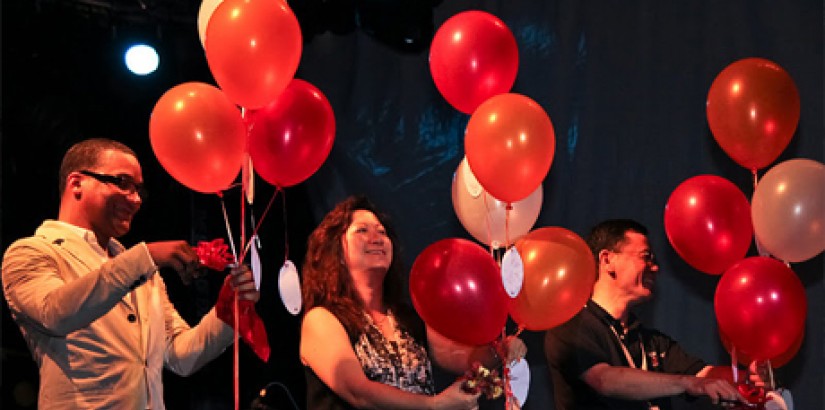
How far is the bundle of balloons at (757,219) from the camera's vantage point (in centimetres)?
356

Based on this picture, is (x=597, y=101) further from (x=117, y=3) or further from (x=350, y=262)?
(x=117, y=3)

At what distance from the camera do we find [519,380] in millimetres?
3502

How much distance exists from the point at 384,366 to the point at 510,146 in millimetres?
802

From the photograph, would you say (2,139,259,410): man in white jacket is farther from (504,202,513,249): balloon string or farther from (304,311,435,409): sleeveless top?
(504,202,513,249): balloon string

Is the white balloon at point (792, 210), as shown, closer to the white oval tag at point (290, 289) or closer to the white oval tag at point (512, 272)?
the white oval tag at point (512, 272)

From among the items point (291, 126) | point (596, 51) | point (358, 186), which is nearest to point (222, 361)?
point (358, 186)

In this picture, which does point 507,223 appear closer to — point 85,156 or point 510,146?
point 510,146

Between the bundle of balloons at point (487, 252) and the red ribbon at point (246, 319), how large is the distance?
0.49 meters

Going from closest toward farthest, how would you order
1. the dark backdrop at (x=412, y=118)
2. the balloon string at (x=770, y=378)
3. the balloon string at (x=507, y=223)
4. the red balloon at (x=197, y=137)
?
the red balloon at (x=197, y=137)
the balloon string at (x=507, y=223)
the balloon string at (x=770, y=378)
the dark backdrop at (x=412, y=118)

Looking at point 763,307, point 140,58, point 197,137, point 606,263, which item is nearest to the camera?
point 197,137

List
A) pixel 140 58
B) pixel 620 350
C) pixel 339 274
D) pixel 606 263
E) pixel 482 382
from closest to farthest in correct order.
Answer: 1. pixel 482 382
2. pixel 339 274
3. pixel 620 350
4. pixel 606 263
5. pixel 140 58

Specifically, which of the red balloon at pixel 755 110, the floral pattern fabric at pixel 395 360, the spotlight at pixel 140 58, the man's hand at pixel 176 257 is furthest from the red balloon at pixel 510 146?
the spotlight at pixel 140 58

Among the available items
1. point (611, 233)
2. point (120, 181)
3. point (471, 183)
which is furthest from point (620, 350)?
point (120, 181)

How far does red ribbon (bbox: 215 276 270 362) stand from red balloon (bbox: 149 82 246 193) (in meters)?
0.31
